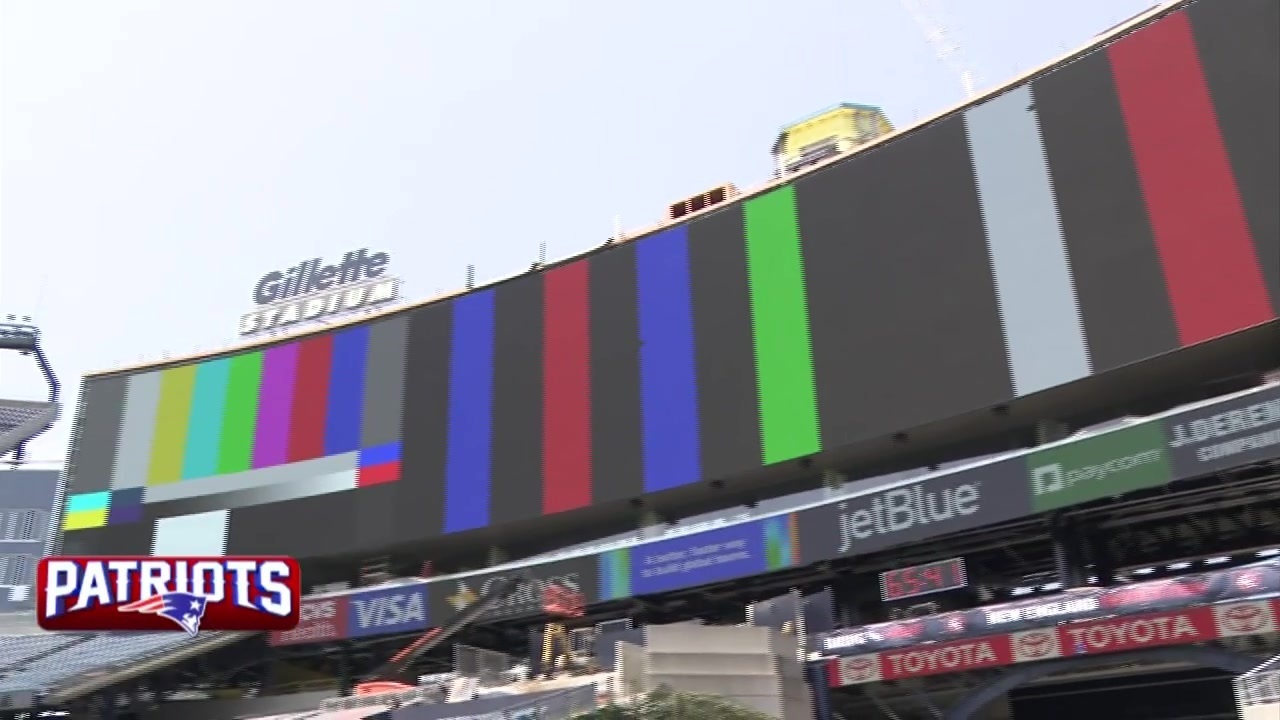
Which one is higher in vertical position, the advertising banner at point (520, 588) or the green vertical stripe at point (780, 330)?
the green vertical stripe at point (780, 330)

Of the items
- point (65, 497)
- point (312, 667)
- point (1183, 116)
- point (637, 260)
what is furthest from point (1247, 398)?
point (65, 497)

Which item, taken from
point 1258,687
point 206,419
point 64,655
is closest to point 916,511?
point 1258,687

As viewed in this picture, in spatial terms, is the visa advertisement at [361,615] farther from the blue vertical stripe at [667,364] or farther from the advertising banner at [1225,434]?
the advertising banner at [1225,434]

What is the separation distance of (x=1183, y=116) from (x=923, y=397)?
14.4 m

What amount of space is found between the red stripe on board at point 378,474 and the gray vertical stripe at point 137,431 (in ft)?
51.2

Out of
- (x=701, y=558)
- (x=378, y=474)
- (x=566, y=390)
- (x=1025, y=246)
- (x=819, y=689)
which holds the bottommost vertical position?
(x=819, y=689)

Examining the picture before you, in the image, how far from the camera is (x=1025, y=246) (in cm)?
4388

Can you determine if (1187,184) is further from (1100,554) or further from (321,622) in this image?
(321,622)

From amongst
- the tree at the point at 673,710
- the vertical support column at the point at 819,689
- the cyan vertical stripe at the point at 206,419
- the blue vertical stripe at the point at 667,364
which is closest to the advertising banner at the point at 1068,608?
the vertical support column at the point at 819,689

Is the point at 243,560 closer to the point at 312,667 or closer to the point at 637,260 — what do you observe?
the point at 637,260

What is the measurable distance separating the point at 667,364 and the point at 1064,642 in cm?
2462

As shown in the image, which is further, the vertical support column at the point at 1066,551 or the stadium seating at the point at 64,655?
the stadium seating at the point at 64,655

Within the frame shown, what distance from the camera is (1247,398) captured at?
34.8 metres

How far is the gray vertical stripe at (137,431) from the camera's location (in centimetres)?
6581
